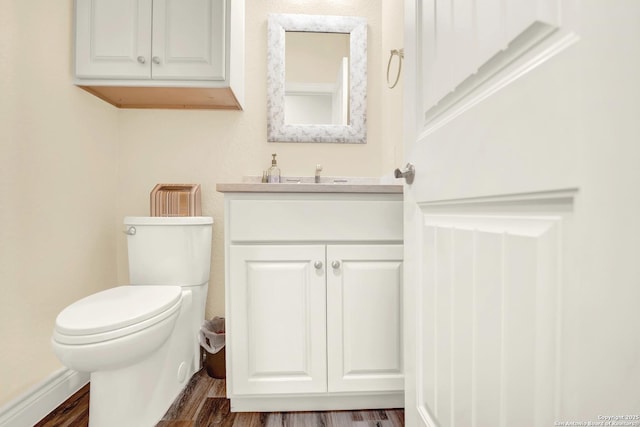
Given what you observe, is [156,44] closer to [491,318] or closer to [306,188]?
[306,188]

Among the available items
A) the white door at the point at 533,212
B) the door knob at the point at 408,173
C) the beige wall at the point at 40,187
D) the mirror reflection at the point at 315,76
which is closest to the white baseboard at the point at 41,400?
the beige wall at the point at 40,187

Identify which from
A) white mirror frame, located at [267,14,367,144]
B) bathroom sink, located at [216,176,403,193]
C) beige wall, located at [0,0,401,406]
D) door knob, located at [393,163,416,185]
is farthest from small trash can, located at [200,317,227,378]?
door knob, located at [393,163,416,185]

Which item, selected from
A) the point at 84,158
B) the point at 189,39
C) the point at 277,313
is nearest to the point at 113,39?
the point at 189,39

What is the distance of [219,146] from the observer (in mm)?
1769

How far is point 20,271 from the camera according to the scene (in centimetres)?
113

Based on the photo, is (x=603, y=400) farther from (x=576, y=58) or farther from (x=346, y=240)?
(x=346, y=240)

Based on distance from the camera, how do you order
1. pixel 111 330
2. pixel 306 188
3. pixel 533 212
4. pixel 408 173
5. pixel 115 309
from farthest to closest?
pixel 306 188, pixel 115 309, pixel 111 330, pixel 408 173, pixel 533 212

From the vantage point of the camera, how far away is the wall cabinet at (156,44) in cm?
143

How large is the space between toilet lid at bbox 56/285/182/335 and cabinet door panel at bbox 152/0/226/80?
983 millimetres

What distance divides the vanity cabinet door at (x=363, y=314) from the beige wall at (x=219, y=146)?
721 millimetres

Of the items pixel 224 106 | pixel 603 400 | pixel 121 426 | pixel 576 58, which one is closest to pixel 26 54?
pixel 224 106

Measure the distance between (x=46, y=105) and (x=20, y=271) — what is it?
66 cm

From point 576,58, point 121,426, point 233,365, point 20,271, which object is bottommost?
point 121,426

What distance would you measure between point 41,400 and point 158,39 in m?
1.58
